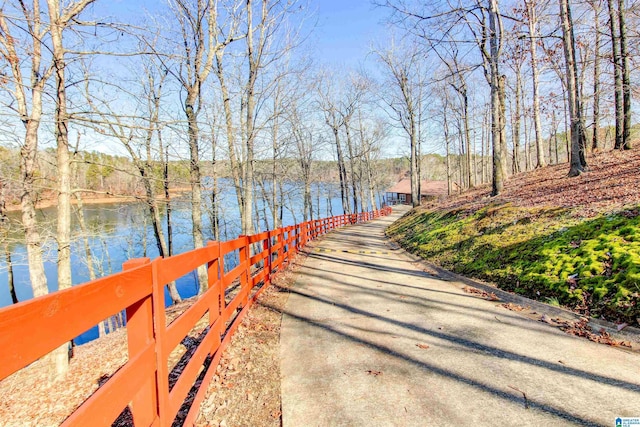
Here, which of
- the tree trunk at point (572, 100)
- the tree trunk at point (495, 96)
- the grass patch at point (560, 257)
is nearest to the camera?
the grass patch at point (560, 257)

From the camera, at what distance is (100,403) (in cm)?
133

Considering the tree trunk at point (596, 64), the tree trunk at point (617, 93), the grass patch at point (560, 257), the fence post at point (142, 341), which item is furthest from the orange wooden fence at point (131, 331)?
the tree trunk at point (617, 93)

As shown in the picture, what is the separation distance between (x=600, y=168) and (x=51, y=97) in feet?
48.5

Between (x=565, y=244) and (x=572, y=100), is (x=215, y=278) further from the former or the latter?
(x=572, y=100)

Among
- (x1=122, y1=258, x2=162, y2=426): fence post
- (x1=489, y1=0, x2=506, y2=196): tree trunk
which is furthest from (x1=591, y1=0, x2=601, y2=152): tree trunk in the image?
(x1=122, y1=258, x2=162, y2=426): fence post

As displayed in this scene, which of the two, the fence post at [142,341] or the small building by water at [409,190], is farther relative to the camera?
the small building by water at [409,190]

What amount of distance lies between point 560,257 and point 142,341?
6.12 metres

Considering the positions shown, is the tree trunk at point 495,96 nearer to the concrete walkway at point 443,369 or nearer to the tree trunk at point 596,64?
the tree trunk at point 596,64

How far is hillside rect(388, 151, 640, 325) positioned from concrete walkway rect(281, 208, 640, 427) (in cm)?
80

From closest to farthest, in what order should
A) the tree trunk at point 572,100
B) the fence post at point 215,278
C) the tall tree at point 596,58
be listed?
the fence post at point 215,278 → the tree trunk at point 572,100 → the tall tree at point 596,58

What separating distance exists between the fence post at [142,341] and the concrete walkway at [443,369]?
3.95ft

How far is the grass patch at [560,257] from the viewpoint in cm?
422

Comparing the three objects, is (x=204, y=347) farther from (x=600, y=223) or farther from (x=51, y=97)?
(x=600, y=223)

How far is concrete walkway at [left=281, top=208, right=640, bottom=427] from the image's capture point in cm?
264
